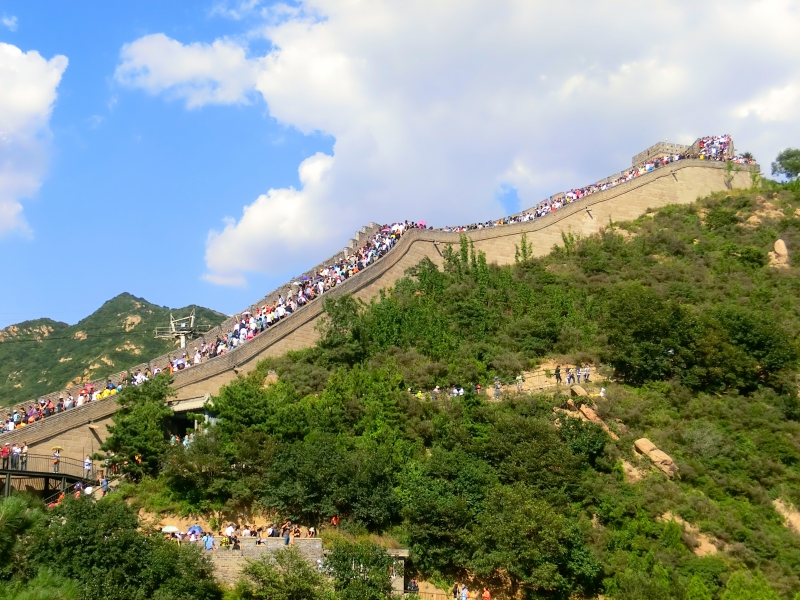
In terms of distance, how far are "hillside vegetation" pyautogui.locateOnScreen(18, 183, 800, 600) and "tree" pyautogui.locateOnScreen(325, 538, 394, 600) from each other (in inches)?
13.1

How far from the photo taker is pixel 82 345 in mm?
56938

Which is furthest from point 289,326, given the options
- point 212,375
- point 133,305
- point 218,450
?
point 133,305

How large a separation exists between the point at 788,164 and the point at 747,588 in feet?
131

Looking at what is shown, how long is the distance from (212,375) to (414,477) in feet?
28.5

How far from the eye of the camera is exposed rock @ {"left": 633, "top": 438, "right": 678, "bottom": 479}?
2430cm

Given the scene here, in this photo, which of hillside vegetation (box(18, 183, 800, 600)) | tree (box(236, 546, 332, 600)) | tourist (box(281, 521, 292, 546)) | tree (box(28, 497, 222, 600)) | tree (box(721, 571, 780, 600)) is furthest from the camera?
hillside vegetation (box(18, 183, 800, 600))

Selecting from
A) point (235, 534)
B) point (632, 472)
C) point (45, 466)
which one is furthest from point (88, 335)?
point (632, 472)

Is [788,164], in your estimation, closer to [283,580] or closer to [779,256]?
[779,256]

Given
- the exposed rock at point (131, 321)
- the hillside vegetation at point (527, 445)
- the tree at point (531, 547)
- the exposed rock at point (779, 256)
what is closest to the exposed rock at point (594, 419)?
the hillside vegetation at point (527, 445)

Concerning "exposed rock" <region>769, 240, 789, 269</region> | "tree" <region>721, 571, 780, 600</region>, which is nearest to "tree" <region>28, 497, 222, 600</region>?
"tree" <region>721, 571, 780, 600</region>

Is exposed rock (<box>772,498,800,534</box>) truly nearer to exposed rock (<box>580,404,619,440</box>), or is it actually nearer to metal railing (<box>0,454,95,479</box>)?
exposed rock (<box>580,404,619,440</box>)

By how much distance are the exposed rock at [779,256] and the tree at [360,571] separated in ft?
78.7

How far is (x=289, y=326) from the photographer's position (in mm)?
31328

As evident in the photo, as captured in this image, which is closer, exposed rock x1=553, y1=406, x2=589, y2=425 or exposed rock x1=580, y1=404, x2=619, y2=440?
exposed rock x1=580, y1=404, x2=619, y2=440
